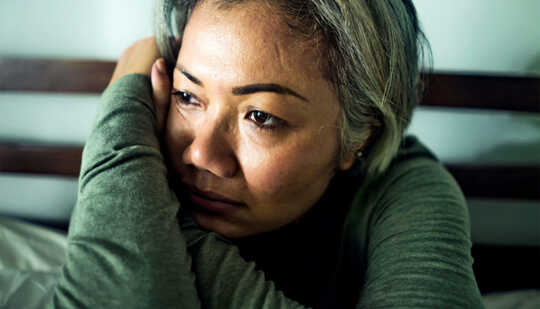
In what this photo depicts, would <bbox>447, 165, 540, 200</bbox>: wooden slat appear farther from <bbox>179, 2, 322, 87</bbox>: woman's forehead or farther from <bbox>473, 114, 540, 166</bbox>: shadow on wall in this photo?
<bbox>179, 2, 322, 87</bbox>: woman's forehead

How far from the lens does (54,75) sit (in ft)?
3.31

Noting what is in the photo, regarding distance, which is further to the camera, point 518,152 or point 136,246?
point 518,152

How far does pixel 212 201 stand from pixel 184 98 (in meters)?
0.21

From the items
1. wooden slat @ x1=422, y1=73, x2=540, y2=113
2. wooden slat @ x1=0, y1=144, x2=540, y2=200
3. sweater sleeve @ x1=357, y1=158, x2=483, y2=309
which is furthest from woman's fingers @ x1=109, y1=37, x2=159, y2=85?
wooden slat @ x1=422, y1=73, x2=540, y2=113

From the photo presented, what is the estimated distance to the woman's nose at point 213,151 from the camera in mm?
579

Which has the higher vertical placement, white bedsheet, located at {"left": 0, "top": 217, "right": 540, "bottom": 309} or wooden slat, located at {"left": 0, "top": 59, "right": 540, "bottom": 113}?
wooden slat, located at {"left": 0, "top": 59, "right": 540, "bottom": 113}

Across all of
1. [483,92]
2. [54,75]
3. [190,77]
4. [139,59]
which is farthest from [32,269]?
[483,92]

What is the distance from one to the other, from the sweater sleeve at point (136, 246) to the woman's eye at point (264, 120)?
179 millimetres

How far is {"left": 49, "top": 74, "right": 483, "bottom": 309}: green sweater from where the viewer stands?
46 centimetres

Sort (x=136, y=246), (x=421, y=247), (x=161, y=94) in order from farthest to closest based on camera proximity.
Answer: (x=161, y=94), (x=421, y=247), (x=136, y=246)

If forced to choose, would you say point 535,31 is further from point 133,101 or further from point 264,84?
point 133,101

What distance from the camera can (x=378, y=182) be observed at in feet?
2.67

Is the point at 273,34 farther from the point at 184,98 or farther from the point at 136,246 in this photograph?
the point at 136,246

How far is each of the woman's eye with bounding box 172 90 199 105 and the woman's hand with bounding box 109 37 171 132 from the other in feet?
0.14
